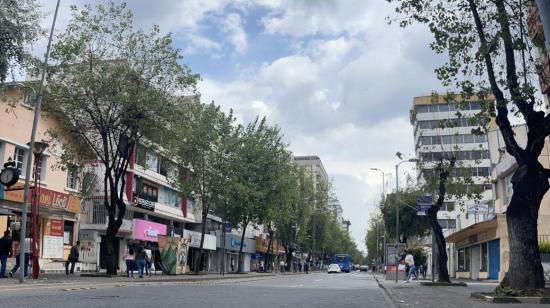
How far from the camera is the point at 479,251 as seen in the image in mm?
46781

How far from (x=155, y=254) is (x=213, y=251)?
1880cm

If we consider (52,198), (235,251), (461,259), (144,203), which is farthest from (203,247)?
(52,198)

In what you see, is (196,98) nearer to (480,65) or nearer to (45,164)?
(45,164)

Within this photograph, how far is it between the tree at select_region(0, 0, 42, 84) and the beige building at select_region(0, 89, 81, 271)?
6103 millimetres

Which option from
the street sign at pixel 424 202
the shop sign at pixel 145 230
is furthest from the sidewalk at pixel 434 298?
the shop sign at pixel 145 230

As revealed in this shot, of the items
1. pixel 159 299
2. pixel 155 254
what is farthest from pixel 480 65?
pixel 155 254

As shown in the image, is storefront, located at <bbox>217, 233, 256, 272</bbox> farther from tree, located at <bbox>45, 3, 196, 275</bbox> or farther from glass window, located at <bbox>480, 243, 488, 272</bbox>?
tree, located at <bbox>45, 3, 196, 275</bbox>

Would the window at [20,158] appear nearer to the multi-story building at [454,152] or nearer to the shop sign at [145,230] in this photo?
the shop sign at [145,230]

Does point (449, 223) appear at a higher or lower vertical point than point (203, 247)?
higher

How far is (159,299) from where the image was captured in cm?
1327

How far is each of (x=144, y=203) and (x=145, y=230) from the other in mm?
2069

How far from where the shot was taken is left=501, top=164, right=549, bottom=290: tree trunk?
50.9ft

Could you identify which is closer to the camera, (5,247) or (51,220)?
(5,247)

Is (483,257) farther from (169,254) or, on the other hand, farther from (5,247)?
(5,247)
